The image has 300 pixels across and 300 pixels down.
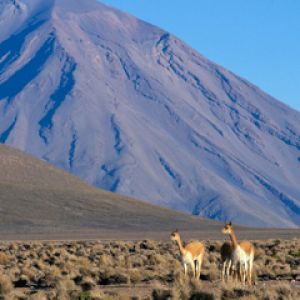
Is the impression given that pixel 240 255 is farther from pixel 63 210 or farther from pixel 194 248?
pixel 63 210

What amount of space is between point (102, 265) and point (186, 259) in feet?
27.9

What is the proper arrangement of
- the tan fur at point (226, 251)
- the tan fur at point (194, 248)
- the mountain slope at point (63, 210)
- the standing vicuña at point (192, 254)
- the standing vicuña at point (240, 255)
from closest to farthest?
1. the standing vicuña at point (240, 255)
2. the tan fur at point (226, 251)
3. the standing vicuña at point (192, 254)
4. the tan fur at point (194, 248)
5. the mountain slope at point (63, 210)

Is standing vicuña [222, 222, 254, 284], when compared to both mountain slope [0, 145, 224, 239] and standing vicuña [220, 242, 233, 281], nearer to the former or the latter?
standing vicuña [220, 242, 233, 281]

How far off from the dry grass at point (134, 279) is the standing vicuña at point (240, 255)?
1.95 ft

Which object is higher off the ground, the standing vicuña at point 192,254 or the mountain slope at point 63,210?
the mountain slope at point 63,210

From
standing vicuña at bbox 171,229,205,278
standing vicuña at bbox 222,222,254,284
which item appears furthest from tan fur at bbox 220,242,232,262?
standing vicuña at bbox 171,229,205,278

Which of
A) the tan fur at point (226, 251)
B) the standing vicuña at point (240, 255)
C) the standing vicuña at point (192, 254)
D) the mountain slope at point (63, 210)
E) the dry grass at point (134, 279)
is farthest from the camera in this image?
the mountain slope at point (63, 210)

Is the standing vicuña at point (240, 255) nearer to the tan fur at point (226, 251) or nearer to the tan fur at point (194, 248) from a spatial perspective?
the tan fur at point (226, 251)

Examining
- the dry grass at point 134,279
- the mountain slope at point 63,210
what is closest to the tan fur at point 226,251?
the dry grass at point 134,279

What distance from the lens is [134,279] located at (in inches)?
1142

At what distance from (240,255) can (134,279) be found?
14.5 feet

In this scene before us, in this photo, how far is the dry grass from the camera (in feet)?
76.1

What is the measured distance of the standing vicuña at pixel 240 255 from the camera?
2562 centimetres

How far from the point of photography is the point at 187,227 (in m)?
105
